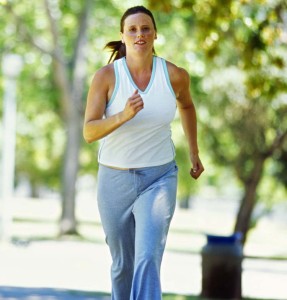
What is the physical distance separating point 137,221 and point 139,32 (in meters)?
1.04

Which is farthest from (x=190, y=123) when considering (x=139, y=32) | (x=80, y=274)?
(x=80, y=274)

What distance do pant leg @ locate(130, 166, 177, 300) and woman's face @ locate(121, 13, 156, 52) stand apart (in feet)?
2.40

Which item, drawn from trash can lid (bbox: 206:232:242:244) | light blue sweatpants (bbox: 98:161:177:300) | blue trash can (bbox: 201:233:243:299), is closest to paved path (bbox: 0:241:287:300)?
blue trash can (bbox: 201:233:243:299)

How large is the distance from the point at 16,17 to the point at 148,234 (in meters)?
20.8

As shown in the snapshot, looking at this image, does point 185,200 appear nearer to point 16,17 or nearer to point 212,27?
point 16,17

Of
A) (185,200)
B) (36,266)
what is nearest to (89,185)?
(185,200)

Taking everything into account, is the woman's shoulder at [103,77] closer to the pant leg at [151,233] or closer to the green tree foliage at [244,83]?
the pant leg at [151,233]

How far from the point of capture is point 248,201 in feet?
82.2

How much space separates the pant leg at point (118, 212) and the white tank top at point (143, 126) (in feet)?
0.26

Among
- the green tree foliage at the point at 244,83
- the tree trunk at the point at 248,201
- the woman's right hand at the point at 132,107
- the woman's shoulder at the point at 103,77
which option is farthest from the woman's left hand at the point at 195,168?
the tree trunk at the point at 248,201

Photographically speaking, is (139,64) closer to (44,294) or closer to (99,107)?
(99,107)

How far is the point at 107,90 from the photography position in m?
5.51

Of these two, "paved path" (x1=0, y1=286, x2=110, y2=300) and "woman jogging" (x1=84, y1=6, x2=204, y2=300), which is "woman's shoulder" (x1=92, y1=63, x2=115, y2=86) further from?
"paved path" (x1=0, y1=286, x2=110, y2=300)

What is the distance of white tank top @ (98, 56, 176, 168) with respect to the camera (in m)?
5.46
